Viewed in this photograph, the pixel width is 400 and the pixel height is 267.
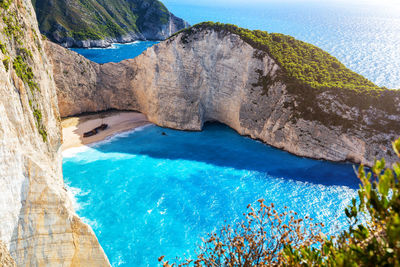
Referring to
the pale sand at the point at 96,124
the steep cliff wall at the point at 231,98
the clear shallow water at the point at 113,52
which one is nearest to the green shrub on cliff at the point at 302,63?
the steep cliff wall at the point at 231,98

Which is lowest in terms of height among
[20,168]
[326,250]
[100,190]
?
[100,190]

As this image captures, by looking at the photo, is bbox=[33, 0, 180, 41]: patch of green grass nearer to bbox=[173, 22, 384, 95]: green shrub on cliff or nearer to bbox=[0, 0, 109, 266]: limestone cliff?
bbox=[173, 22, 384, 95]: green shrub on cliff

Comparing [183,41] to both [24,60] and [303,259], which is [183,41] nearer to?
[24,60]

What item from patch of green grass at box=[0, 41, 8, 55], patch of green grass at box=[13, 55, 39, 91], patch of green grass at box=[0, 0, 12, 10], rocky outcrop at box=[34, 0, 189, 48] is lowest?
patch of green grass at box=[13, 55, 39, 91]

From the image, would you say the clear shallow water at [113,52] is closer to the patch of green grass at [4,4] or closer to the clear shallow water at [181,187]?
the clear shallow water at [181,187]

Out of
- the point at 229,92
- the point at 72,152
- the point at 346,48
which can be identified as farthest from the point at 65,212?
the point at 346,48

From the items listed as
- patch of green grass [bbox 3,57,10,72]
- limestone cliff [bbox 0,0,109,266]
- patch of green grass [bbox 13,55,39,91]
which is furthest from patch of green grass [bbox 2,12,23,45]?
patch of green grass [bbox 3,57,10,72]
